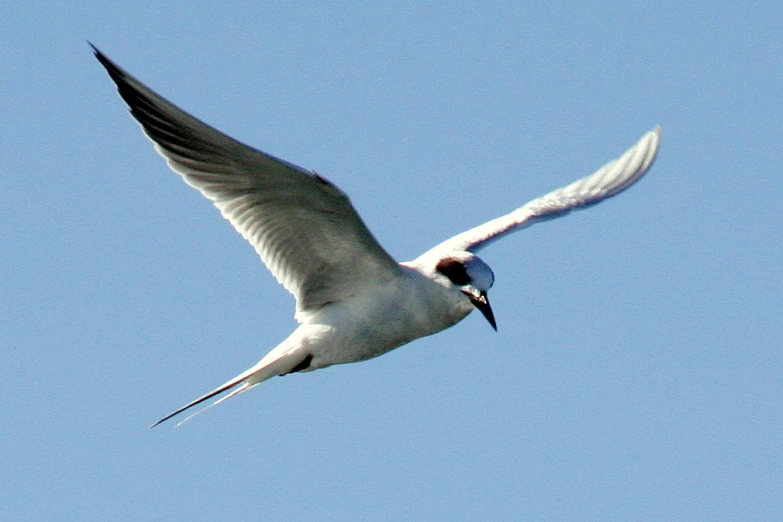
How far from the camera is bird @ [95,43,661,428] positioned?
8.95m

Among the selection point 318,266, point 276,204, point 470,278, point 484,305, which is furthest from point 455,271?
point 276,204

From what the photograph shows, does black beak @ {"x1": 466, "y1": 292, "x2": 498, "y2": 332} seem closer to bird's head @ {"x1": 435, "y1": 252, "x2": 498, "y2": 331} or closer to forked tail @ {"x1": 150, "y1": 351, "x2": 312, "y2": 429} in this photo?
bird's head @ {"x1": 435, "y1": 252, "x2": 498, "y2": 331}

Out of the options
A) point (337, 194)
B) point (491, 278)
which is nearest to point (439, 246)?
point (491, 278)

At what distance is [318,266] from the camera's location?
9.71 metres

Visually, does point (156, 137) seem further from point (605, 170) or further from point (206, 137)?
point (605, 170)

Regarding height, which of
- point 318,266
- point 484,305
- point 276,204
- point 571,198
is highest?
point 276,204

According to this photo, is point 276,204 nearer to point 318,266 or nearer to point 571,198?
point 318,266

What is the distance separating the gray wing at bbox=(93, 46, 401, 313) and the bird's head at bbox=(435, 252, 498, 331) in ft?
1.18

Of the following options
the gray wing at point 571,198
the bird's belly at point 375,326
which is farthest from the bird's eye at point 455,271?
the gray wing at point 571,198

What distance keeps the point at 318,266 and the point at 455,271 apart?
3.29 ft

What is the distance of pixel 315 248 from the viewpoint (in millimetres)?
9578

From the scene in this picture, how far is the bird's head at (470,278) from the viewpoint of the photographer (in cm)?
941

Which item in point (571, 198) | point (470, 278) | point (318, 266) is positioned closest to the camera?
point (470, 278)

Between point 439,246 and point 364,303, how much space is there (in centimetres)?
166
